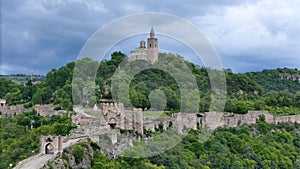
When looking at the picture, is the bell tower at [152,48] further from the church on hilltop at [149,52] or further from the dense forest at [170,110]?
the dense forest at [170,110]

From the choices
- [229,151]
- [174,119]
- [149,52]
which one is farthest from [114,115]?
[149,52]

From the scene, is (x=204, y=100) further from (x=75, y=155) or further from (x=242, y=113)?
(x=75, y=155)

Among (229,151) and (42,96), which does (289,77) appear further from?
(229,151)

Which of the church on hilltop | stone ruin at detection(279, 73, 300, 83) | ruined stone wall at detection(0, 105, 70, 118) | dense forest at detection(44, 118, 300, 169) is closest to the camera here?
dense forest at detection(44, 118, 300, 169)

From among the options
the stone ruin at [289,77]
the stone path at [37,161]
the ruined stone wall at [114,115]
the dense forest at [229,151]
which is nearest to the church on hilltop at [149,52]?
the dense forest at [229,151]

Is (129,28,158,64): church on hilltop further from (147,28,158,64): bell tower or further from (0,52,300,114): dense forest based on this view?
(0,52,300,114): dense forest

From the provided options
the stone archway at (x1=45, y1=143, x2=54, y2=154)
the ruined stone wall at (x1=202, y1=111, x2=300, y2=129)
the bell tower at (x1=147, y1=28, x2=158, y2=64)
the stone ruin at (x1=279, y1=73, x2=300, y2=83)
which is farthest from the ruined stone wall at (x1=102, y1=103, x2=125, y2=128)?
the stone ruin at (x1=279, y1=73, x2=300, y2=83)

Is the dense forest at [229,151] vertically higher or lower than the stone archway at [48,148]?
lower

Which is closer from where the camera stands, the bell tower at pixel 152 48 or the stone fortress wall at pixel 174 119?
the stone fortress wall at pixel 174 119

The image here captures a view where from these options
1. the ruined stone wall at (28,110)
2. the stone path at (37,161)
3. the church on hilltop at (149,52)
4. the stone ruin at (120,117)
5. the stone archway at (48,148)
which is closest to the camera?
the stone path at (37,161)

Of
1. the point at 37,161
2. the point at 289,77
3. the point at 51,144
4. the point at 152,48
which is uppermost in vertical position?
the point at 152,48

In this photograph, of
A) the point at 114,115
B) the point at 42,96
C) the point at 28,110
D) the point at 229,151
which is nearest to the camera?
the point at 114,115

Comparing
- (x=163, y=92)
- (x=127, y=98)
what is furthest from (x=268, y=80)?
(x=127, y=98)

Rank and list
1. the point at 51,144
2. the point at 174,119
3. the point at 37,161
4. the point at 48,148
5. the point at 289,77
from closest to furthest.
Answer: the point at 37,161 → the point at 51,144 → the point at 48,148 → the point at 174,119 → the point at 289,77
